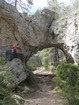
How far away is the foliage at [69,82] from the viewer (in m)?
7.89

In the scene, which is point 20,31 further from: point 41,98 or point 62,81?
point 62,81

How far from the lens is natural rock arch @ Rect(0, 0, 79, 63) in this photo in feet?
45.3

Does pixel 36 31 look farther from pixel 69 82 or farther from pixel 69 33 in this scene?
pixel 69 82

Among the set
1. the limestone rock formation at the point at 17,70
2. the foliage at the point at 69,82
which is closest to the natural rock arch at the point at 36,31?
the limestone rock formation at the point at 17,70

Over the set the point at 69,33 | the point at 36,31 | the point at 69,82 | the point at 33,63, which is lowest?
the point at 33,63

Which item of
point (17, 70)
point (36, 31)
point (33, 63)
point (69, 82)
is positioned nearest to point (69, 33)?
point (36, 31)

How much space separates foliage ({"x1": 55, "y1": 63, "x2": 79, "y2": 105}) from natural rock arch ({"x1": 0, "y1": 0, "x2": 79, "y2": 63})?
18.6ft

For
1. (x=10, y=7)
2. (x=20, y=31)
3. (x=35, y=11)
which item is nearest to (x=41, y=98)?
(x=20, y=31)

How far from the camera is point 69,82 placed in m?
7.93

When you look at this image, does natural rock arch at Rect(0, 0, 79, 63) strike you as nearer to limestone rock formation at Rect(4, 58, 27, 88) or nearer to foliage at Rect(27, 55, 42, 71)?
limestone rock formation at Rect(4, 58, 27, 88)

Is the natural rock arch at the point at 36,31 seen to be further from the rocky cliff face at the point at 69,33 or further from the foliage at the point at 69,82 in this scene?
the foliage at the point at 69,82

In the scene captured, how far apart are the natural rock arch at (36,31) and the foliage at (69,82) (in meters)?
5.68

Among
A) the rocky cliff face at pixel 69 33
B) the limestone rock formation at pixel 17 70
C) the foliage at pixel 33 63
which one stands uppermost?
the rocky cliff face at pixel 69 33

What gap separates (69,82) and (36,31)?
7.99 metres
